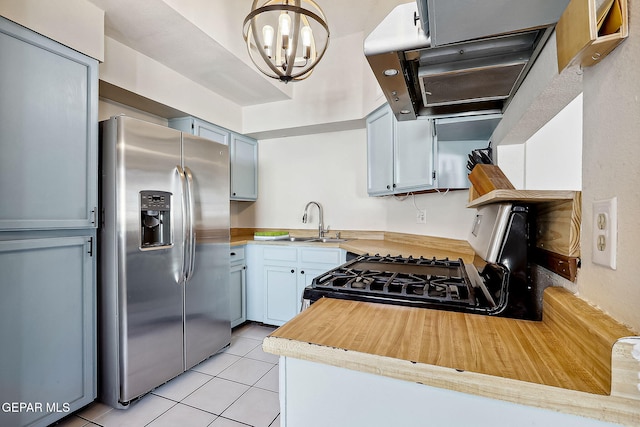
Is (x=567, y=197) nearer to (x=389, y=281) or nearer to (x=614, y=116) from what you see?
(x=614, y=116)

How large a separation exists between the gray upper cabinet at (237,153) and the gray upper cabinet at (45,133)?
1073 mm

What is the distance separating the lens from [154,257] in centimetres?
196

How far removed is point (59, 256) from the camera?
5.39 feet

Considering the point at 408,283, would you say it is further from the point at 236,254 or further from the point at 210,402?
the point at 236,254

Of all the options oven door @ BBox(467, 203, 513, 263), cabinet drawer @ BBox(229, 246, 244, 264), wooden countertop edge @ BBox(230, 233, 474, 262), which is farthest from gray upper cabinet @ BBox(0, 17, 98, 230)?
oven door @ BBox(467, 203, 513, 263)

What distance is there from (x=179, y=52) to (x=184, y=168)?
923 millimetres

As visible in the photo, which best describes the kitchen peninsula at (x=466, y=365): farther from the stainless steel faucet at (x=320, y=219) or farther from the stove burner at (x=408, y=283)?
the stainless steel faucet at (x=320, y=219)

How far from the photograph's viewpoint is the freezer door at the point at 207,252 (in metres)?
2.21

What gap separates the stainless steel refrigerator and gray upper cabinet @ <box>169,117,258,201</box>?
2.12 ft

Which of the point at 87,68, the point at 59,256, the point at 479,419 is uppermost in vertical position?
the point at 87,68

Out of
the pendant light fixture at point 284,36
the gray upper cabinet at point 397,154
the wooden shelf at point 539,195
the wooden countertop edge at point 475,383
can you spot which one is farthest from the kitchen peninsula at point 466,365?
the gray upper cabinet at point 397,154

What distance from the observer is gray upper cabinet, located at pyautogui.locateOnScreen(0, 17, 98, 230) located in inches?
57.2

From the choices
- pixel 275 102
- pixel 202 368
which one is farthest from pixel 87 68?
pixel 202 368

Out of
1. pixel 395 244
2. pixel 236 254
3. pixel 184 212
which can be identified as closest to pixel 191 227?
pixel 184 212
